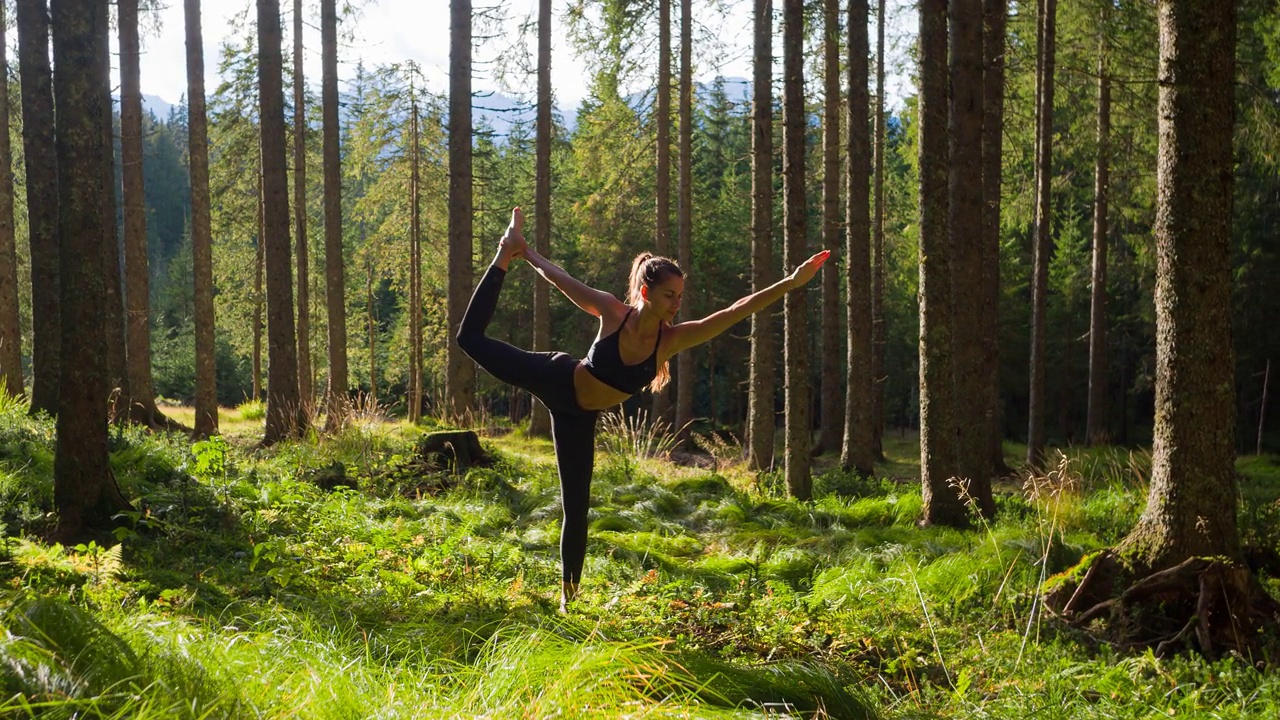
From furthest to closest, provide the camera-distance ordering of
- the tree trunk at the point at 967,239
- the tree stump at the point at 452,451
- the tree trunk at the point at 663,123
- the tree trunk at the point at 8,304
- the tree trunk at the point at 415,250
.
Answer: the tree trunk at the point at 415,250 < the tree trunk at the point at 663,123 < the tree trunk at the point at 8,304 < the tree stump at the point at 452,451 < the tree trunk at the point at 967,239

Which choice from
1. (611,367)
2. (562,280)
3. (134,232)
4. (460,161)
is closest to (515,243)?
(562,280)

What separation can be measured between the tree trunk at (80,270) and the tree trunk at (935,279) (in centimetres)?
654

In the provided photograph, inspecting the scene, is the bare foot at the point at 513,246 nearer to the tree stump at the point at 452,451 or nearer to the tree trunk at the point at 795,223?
the tree trunk at the point at 795,223

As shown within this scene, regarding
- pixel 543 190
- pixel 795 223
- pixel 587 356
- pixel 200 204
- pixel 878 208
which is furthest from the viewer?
pixel 878 208

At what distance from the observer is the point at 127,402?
12.8 metres

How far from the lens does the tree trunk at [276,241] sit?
1325 centimetres

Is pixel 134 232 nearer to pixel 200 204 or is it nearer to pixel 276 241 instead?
pixel 200 204

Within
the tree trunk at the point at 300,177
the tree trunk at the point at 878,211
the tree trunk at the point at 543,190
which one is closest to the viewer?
the tree trunk at the point at 543,190

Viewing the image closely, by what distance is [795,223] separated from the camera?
10.1 m

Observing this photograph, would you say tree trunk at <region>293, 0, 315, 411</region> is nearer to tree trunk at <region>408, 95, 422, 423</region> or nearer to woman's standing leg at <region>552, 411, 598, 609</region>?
tree trunk at <region>408, 95, 422, 423</region>

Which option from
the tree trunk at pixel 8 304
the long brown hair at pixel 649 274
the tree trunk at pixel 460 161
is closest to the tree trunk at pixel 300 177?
the tree trunk at pixel 8 304

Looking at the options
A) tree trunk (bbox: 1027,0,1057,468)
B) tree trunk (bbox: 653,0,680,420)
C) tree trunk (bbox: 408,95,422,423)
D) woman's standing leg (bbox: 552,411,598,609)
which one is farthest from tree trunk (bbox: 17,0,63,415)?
tree trunk (bbox: 408,95,422,423)

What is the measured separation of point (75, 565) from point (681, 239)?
16.6 m

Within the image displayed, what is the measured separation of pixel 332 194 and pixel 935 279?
15.7 meters
